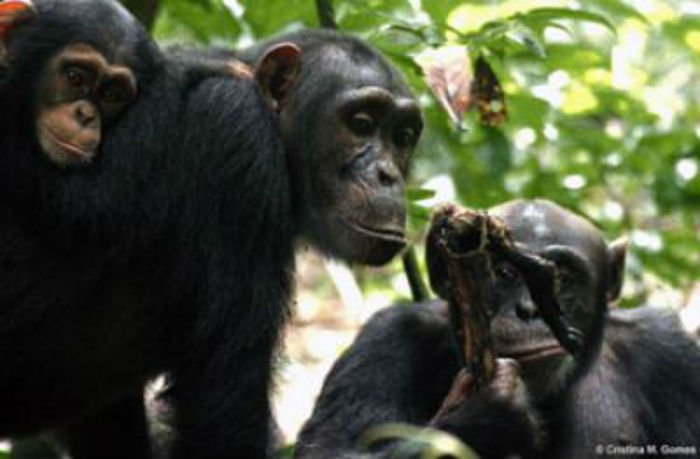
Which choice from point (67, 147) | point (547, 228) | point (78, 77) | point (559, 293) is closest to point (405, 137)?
point (547, 228)

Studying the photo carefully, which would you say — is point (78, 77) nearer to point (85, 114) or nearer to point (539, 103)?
point (85, 114)

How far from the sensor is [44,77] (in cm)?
638

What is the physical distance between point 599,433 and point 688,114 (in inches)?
202

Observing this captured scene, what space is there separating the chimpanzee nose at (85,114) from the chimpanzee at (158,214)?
0.01 metres

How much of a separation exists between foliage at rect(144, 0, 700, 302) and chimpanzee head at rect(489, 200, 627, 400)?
2.40 feet

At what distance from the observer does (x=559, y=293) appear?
7191 mm

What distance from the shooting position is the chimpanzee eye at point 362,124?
736cm

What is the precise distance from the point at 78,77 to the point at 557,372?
98.5 inches

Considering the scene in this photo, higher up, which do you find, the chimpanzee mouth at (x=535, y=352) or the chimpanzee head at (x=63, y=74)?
the chimpanzee head at (x=63, y=74)

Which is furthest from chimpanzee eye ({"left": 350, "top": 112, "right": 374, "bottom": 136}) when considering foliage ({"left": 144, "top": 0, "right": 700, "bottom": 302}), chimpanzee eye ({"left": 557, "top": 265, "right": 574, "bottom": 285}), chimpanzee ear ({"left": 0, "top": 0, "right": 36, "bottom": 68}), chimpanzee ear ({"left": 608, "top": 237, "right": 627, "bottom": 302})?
chimpanzee ear ({"left": 0, "top": 0, "right": 36, "bottom": 68})

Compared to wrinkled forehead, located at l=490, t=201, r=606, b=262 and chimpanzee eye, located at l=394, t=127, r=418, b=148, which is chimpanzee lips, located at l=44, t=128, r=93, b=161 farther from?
wrinkled forehead, located at l=490, t=201, r=606, b=262

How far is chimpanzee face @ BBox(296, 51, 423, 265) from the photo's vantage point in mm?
7086

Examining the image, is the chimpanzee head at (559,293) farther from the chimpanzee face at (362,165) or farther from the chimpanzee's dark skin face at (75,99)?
the chimpanzee's dark skin face at (75,99)

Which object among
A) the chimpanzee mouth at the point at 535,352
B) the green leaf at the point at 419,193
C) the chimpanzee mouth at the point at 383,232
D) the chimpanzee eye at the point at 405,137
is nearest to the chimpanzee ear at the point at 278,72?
the chimpanzee eye at the point at 405,137
